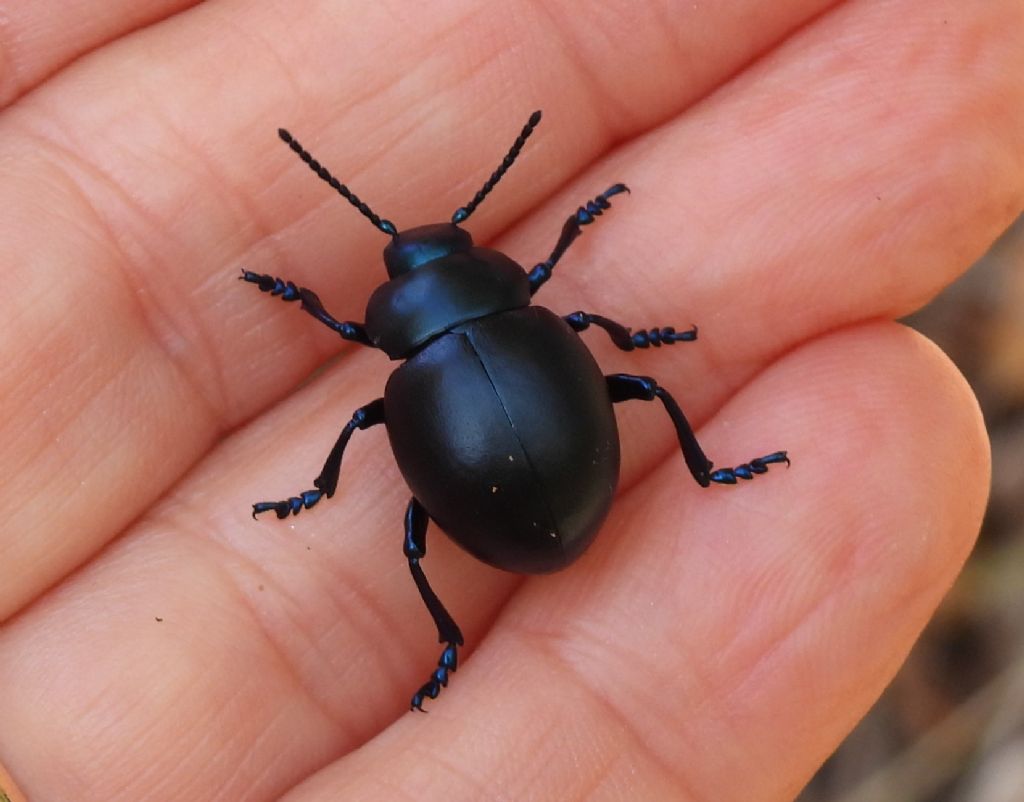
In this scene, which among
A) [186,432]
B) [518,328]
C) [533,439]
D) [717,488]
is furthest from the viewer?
[186,432]

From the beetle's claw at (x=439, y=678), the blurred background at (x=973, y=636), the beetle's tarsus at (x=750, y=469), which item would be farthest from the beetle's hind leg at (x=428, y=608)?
the blurred background at (x=973, y=636)

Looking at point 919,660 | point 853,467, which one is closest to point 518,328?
point 853,467

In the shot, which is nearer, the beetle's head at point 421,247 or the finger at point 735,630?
the finger at point 735,630

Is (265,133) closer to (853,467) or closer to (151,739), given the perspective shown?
(151,739)

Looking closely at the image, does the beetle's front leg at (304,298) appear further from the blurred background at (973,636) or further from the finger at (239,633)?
the blurred background at (973,636)

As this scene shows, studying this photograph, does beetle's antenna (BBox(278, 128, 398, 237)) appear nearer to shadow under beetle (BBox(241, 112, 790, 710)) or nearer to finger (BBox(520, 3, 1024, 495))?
shadow under beetle (BBox(241, 112, 790, 710))

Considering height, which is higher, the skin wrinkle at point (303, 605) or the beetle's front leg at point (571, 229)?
the beetle's front leg at point (571, 229)

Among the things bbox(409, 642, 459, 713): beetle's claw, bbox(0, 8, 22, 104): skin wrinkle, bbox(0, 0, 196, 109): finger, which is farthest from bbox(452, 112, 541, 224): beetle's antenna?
bbox(0, 8, 22, 104): skin wrinkle
